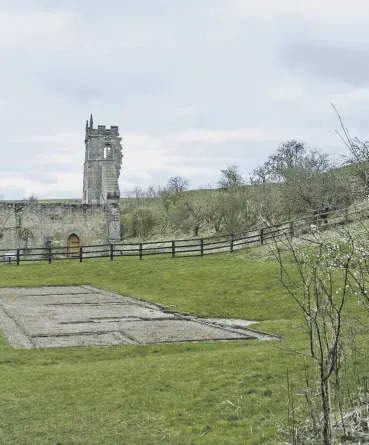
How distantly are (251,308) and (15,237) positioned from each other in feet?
90.0

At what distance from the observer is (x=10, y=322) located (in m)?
16.0

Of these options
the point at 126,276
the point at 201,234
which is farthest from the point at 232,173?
the point at 126,276

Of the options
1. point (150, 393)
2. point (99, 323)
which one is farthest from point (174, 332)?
point (150, 393)

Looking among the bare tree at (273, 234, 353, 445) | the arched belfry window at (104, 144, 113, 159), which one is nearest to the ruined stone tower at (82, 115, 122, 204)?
the arched belfry window at (104, 144, 113, 159)

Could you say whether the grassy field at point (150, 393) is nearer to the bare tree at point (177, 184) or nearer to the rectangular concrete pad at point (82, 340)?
the rectangular concrete pad at point (82, 340)

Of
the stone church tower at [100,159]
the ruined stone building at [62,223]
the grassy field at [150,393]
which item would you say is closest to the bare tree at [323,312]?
the grassy field at [150,393]

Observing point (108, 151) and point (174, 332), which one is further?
point (108, 151)

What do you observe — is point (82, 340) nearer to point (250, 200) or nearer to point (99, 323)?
point (99, 323)

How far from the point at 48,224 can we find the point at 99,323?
2815 cm

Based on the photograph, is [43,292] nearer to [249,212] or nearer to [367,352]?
[367,352]

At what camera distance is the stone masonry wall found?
42.4 m

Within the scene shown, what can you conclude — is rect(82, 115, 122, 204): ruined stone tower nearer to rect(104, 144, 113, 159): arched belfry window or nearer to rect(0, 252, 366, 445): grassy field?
rect(104, 144, 113, 159): arched belfry window

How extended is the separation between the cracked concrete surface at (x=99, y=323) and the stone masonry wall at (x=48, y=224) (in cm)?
2095

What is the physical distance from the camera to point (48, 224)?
4303 centimetres
